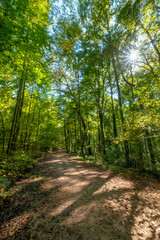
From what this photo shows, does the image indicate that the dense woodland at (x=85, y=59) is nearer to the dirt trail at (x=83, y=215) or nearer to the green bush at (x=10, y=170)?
the green bush at (x=10, y=170)

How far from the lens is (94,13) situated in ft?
27.8

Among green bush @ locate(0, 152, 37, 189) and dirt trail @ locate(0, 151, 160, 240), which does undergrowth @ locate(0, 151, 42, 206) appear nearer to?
green bush @ locate(0, 152, 37, 189)

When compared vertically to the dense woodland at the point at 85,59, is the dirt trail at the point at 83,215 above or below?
below

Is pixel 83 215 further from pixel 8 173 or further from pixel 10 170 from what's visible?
pixel 10 170

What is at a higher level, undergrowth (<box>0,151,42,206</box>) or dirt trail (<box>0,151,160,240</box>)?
undergrowth (<box>0,151,42,206</box>)

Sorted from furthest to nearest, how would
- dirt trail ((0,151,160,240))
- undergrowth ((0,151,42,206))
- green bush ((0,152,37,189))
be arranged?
green bush ((0,152,37,189))
undergrowth ((0,151,42,206))
dirt trail ((0,151,160,240))

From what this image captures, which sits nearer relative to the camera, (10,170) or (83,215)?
(83,215)

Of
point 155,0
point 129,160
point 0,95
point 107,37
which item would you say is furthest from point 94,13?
point 129,160

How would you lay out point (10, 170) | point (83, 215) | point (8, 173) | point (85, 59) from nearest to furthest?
1. point (83, 215)
2. point (8, 173)
3. point (10, 170)
4. point (85, 59)

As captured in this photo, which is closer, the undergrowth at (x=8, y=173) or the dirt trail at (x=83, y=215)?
the dirt trail at (x=83, y=215)

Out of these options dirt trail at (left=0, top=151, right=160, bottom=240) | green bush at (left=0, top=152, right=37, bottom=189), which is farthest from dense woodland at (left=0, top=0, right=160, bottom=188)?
dirt trail at (left=0, top=151, right=160, bottom=240)

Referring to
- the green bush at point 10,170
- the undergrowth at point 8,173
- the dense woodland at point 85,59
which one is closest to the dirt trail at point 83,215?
the undergrowth at point 8,173

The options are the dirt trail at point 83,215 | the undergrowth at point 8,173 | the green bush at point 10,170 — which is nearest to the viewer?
the dirt trail at point 83,215

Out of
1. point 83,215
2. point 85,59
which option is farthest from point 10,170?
point 85,59
